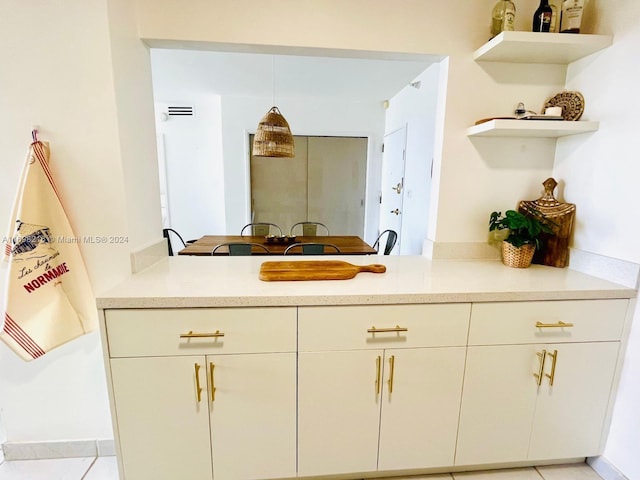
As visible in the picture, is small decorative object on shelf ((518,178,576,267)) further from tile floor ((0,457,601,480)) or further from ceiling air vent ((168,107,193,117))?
ceiling air vent ((168,107,193,117))

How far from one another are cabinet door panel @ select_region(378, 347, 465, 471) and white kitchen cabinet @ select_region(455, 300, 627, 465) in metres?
0.05

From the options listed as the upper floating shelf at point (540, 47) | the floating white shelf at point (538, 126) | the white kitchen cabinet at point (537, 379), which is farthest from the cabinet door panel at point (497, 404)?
the upper floating shelf at point (540, 47)

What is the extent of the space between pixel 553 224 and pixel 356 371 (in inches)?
47.1

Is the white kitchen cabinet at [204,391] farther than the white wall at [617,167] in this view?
No

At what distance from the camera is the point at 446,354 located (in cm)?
122

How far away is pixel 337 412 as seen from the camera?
4.04 ft

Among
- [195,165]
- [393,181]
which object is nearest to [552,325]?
[393,181]

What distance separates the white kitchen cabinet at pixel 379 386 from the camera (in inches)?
45.6

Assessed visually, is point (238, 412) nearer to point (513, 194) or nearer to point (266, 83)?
point (513, 194)

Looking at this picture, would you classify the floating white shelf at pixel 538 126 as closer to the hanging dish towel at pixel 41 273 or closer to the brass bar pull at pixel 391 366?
the brass bar pull at pixel 391 366

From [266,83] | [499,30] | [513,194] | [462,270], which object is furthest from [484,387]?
[266,83]

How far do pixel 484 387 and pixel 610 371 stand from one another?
21.7 inches

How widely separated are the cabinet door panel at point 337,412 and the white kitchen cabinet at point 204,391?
54 mm

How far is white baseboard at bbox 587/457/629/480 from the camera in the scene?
4.32 ft
